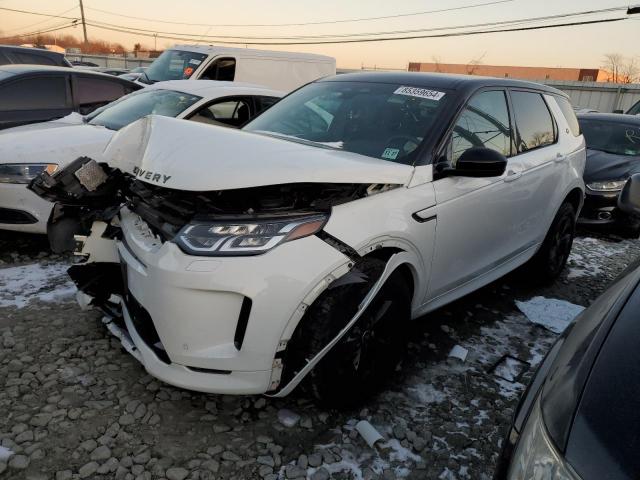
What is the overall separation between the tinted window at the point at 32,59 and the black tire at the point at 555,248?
892 cm

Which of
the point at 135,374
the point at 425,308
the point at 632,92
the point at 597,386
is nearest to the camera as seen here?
the point at 597,386

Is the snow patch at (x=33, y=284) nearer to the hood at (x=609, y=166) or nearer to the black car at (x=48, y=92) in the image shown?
the black car at (x=48, y=92)

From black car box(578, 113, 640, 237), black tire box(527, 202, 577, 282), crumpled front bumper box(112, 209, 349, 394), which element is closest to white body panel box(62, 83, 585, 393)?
crumpled front bumper box(112, 209, 349, 394)

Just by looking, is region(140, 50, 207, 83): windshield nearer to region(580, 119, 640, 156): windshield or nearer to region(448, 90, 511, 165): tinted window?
region(580, 119, 640, 156): windshield

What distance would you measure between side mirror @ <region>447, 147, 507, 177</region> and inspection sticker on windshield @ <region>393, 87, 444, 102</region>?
52 centimetres

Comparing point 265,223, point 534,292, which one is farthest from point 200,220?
point 534,292

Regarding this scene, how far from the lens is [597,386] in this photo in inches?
50.4

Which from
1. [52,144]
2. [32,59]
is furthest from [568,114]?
[32,59]

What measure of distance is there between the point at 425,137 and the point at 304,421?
164 cm

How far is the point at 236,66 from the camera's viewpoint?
1014cm

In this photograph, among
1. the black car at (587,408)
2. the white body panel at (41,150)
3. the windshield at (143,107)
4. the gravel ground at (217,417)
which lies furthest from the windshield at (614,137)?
the black car at (587,408)

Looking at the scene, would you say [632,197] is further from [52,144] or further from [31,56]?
[31,56]

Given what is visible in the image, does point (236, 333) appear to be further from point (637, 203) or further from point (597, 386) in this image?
point (637, 203)

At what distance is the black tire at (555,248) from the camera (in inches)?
173
